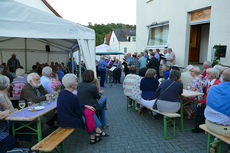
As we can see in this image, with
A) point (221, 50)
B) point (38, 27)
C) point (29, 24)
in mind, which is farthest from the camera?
point (221, 50)

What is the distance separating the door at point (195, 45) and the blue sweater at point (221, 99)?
6669 mm

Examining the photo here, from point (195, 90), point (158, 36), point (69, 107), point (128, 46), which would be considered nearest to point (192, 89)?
point (195, 90)

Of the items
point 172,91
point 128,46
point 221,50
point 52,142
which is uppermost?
point 128,46

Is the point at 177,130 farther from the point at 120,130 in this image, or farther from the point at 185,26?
the point at 185,26

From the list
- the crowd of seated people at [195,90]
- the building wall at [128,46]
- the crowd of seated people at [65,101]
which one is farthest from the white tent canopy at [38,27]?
the building wall at [128,46]

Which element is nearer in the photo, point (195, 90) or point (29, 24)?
point (29, 24)

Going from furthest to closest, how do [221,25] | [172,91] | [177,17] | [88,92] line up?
[177,17], [221,25], [172,91], [88,92]

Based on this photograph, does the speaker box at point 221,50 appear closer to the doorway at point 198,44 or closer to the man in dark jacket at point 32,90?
the doorway at point 198,44

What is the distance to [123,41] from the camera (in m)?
41.8

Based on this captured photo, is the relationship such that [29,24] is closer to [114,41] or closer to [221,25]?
[221,25]

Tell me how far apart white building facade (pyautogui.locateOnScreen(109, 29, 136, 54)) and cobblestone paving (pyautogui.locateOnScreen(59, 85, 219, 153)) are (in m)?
34.7

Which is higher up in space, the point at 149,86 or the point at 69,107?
the point at 149,86

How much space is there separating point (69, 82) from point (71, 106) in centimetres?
41

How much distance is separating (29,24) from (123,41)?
3880 cm
